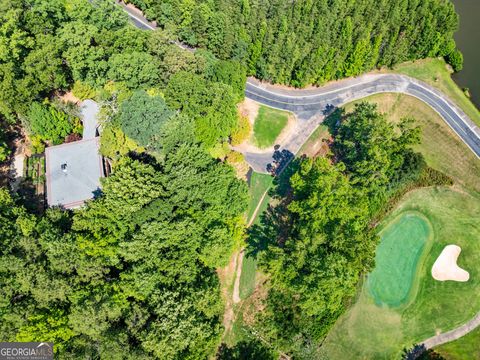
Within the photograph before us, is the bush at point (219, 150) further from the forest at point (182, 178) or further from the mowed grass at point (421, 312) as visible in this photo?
the mowed grass at point (421, 312)

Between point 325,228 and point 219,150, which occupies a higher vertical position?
point 219,150

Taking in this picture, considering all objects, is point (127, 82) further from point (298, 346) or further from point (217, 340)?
point (298, 346)

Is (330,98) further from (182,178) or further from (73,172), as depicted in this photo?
(73,172)

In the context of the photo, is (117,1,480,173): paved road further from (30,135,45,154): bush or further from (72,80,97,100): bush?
(30,135,45,154): bush

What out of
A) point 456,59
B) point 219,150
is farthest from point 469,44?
point 219,150

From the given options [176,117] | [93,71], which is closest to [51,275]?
[176,117]

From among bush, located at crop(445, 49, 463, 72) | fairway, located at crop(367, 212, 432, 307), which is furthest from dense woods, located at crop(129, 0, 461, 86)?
fairway, located at crop(367, 212, 432, 307)

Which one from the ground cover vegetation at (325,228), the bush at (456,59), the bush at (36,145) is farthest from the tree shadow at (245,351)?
the bush at (456,59)
